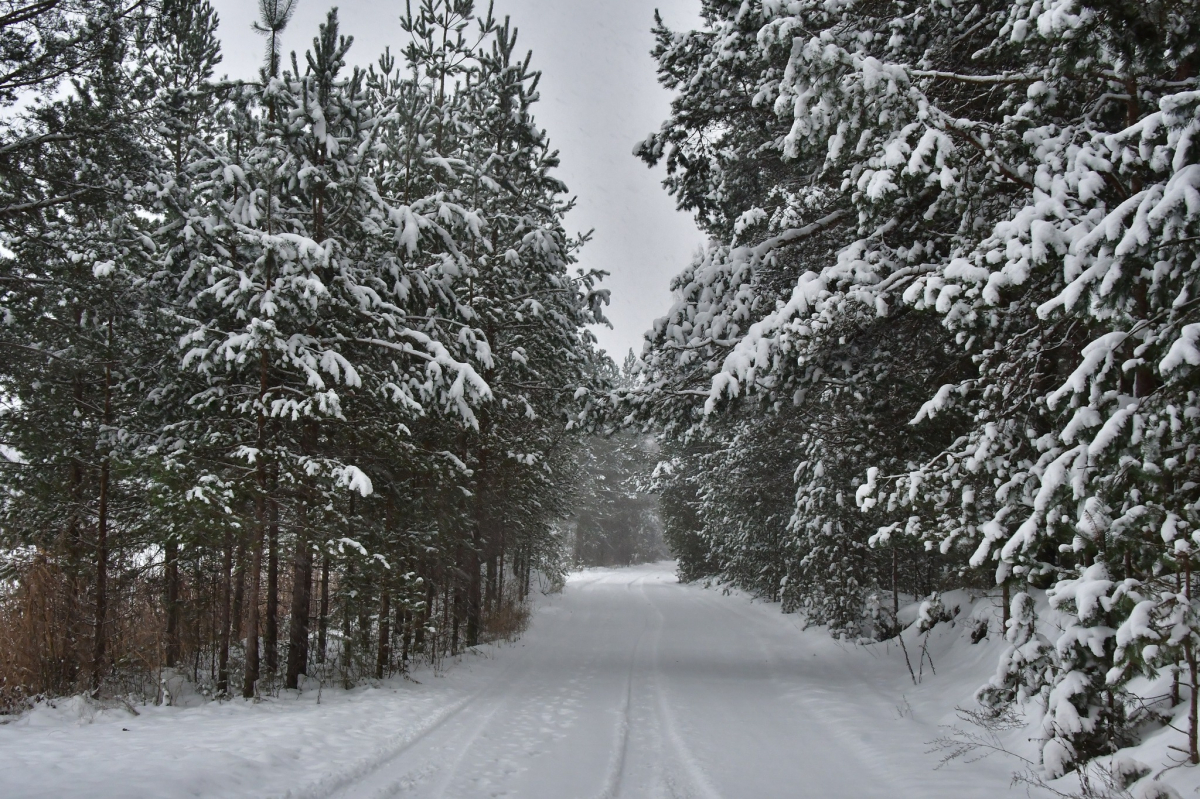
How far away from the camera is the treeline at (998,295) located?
4305 millimetres

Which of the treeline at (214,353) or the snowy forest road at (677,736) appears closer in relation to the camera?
the snowy forest road at (677,736)

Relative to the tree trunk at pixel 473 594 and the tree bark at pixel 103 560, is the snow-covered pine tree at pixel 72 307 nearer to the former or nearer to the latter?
the tree bark at pixel 103 560

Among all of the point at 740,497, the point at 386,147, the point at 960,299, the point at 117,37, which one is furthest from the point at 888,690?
the point at 117,37

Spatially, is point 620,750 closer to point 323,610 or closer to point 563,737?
point 563,737

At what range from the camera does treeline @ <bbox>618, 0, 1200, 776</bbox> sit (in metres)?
4.30

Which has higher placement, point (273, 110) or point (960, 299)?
point (273, 110)

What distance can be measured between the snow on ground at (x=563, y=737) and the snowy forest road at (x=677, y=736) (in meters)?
0.03

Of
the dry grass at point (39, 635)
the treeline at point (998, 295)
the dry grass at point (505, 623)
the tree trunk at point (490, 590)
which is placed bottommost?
the dry grass at point (505, 623)

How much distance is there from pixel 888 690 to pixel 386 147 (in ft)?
39.9

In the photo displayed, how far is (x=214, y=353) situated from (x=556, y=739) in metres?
6.78

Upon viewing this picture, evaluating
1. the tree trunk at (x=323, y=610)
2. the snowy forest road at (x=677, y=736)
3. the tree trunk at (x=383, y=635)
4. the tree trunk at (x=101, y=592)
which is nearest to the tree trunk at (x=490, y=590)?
the snowy forest road at (x=677, y=736)

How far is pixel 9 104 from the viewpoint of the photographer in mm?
8281

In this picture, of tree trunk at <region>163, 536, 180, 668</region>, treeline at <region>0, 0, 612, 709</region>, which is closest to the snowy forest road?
treeline at <region>0, 0, 612, 709</region>

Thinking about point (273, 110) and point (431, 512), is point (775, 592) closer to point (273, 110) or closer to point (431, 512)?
point (431, 512)
